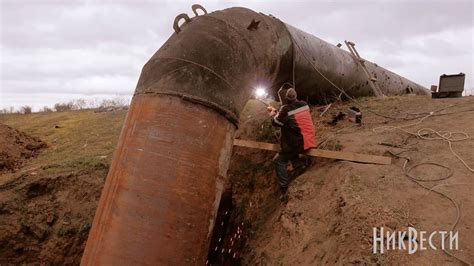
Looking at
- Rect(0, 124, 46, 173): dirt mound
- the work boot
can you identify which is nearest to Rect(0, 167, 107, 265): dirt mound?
Rect(0, 124, 46, 173): dirt mound

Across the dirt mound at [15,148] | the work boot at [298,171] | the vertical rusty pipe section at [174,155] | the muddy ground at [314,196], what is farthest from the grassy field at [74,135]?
the work boot at [298,171]

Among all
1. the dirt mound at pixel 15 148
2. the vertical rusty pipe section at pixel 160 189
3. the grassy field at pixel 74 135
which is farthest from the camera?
the dirt mound at pixel 15 148

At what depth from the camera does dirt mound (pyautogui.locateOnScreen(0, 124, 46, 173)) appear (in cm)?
907

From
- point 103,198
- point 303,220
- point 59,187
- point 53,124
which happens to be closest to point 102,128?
point 53,124

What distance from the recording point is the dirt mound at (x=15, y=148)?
357 inches

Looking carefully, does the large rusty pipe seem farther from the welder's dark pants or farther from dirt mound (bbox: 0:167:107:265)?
dirt mound (bbox: 0:167:107:265)

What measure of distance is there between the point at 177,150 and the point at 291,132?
224 cm

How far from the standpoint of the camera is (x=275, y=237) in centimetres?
522

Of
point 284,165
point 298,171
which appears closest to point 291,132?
point 284,165

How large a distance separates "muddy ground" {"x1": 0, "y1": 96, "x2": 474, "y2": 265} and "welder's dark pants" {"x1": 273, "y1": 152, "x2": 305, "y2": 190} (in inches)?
7.5

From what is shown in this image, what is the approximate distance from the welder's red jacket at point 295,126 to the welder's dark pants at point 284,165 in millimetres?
103

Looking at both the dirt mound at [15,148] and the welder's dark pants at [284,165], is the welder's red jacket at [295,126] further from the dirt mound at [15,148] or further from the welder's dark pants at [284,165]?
the dirt mound at [15,148]

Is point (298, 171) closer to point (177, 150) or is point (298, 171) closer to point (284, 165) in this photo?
point (284, 165)

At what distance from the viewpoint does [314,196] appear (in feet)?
17.0
